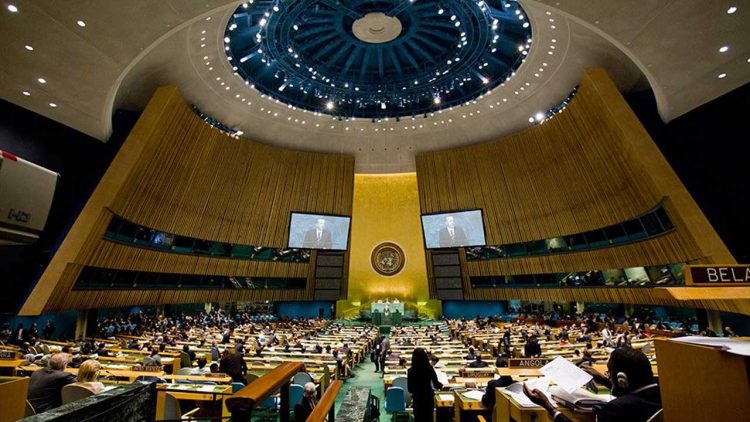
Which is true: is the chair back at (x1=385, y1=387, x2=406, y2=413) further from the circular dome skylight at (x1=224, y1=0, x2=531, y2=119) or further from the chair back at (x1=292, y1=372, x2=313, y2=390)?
the circular dome skylight at (x1=224, y1=0, x2=531, y2=119)

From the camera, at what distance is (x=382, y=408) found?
7.84 meters

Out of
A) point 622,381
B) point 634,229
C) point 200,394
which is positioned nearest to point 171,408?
point 200,394

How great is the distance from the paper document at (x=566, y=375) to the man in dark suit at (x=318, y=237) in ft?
77.8

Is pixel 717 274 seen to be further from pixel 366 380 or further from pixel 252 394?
pixel 366 380

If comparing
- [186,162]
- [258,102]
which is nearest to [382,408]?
[186,162]

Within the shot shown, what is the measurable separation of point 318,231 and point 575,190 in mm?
16180

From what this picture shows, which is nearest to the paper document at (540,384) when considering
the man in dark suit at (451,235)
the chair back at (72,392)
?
the chair back at (72,392)

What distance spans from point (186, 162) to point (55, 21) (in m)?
9.84

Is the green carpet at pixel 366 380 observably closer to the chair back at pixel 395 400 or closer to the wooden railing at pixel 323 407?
the chair back at pixel 395 400

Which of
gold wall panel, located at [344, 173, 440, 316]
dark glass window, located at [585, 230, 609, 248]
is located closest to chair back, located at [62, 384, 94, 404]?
dark glass window, located at [585, 230, 609, 248]

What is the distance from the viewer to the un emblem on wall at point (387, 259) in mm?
31422

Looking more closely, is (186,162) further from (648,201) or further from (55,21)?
(648,201)

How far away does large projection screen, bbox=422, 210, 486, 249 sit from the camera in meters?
24.7

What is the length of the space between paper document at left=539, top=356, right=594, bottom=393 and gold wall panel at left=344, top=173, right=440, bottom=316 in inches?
1124
